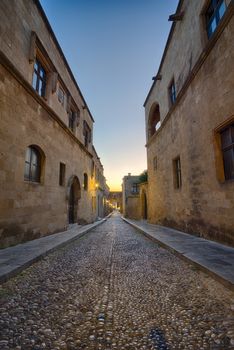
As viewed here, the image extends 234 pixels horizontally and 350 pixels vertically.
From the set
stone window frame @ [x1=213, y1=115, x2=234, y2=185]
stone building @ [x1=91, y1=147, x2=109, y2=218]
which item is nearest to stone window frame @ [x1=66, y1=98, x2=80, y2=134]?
stone building @ [x1=91, y1=147, x2=109, y2=218]

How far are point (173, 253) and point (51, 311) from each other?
3.32 m

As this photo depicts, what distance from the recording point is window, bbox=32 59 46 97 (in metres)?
7.15

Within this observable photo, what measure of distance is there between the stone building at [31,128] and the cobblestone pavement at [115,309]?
2717 mm

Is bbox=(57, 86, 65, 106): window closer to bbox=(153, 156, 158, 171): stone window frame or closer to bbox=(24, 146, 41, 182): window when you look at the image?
bbox=(24, 146, 41, 182): window

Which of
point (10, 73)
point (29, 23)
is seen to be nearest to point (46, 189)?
point (10, 73)

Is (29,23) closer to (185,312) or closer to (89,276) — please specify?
(89,276)

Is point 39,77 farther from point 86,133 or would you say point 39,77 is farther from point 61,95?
point 86,133

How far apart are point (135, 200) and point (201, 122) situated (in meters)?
21.4

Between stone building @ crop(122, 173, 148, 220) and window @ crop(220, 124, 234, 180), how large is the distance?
41.9 feet

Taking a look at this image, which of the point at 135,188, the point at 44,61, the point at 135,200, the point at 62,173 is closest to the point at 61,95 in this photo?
the point at 44,61

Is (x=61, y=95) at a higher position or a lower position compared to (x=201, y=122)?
higher

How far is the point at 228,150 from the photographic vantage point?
16.6 feet

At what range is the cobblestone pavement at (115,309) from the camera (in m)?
1.46

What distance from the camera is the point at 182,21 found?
792 cm
